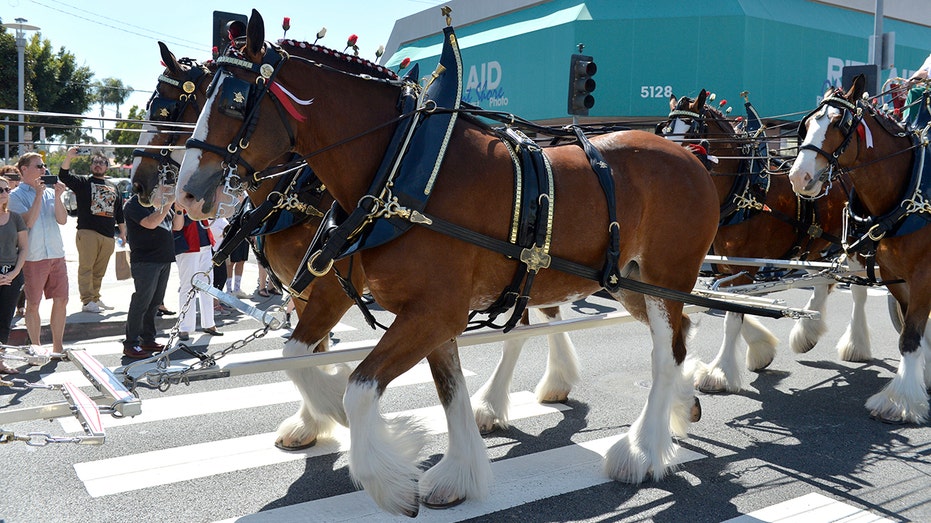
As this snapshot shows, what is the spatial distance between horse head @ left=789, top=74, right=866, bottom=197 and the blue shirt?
645 centimetres

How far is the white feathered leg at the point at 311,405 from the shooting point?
4.60m

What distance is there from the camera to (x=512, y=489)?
426 cm

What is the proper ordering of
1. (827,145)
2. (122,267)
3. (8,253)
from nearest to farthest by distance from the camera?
(827,145), (8,253), (122,267)

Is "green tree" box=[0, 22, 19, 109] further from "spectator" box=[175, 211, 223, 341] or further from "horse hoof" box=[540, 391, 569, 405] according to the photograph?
"horse hoof" box=[540, 391, 569, 405]

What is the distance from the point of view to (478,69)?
22766 millimetres

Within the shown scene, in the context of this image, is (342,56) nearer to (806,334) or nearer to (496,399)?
(496,399)

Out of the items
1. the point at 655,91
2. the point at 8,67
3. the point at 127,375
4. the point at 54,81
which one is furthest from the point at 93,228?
the point at 54,81

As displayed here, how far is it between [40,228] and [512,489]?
213 inches

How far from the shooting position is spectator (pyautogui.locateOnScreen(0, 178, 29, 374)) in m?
6.62

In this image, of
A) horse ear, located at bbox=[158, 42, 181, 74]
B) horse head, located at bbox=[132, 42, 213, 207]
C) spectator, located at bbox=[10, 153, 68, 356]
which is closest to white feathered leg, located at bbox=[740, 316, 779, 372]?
horse head, located at bbox=[132, 42, 213, 207]

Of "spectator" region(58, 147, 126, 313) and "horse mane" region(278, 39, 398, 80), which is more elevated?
"horse mane" region(278, 39, 398, 80)

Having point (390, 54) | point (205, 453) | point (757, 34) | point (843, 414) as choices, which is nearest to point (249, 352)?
point (205, 453)

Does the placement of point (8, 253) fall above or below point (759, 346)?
above

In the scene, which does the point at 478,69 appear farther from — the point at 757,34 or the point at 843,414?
the point at 843,414
